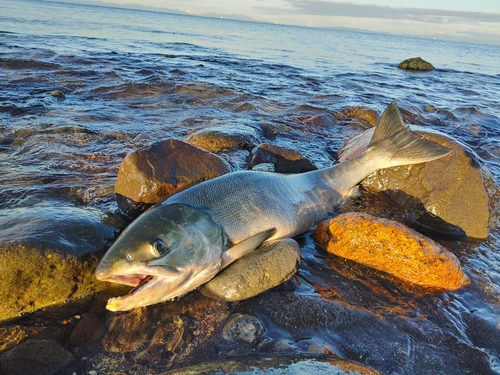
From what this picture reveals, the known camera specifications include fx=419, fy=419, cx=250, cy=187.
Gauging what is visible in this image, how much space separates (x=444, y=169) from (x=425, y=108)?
8483mm

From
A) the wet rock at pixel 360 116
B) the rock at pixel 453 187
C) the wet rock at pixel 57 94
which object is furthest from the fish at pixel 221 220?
the wet rock at pixel 57 94

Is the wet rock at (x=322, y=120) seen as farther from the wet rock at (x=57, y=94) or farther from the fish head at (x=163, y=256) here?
the fish head at (x=163, y=256)

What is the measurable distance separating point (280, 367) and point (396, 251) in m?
1.92

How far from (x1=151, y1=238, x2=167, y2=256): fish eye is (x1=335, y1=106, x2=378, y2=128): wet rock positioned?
804cm

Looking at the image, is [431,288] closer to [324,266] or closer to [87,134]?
[324,266]

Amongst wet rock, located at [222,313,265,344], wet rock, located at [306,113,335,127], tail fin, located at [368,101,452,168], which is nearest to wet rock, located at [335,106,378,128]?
wet rock, located at [306,113,335,127]

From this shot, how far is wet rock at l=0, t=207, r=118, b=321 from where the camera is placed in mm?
3129

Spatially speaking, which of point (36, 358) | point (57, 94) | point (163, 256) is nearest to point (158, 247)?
point (163, 256)

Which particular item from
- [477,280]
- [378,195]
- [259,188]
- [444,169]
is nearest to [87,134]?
[259,188]

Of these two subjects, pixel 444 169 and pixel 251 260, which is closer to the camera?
pixel 251 260

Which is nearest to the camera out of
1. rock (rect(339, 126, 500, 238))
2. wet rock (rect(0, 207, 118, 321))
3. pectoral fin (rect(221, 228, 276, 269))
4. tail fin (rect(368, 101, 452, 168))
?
wet rock (rect(0, 207, 118, 321))

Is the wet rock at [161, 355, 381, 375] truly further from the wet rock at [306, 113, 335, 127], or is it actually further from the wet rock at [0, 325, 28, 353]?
the wet rock at [306, 113, 335, 127]

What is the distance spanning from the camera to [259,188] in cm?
427

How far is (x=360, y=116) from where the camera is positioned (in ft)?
36.0
